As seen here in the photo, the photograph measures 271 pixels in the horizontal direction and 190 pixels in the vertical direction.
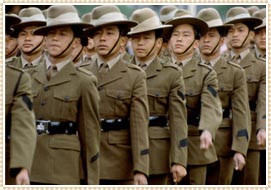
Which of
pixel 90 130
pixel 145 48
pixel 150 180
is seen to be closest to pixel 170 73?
pixel 145 48

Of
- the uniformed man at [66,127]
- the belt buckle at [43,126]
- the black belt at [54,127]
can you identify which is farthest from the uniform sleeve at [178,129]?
the belt buckle at [43,126]

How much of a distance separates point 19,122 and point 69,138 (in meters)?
1.03

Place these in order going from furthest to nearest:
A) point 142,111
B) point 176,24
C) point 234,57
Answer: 1. point 234,57
2. point 176,24
3. point 142,111

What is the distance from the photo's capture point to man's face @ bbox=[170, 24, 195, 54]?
1135cm

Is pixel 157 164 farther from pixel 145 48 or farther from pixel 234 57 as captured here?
pixel 234 57

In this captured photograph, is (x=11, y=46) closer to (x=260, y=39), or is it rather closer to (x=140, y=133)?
(x=140, y=133)

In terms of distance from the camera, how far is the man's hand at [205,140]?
10.4 m

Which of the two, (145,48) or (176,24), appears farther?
(176,24)

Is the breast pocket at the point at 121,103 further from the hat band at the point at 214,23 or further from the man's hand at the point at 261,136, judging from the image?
the man's hand at the point at 261,136

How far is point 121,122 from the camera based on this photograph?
9977mm

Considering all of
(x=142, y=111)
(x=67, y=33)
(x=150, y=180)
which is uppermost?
(x=67, y=33)

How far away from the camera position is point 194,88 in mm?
11281

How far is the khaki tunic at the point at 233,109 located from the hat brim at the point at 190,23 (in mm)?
771

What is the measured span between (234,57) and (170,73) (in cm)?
297
